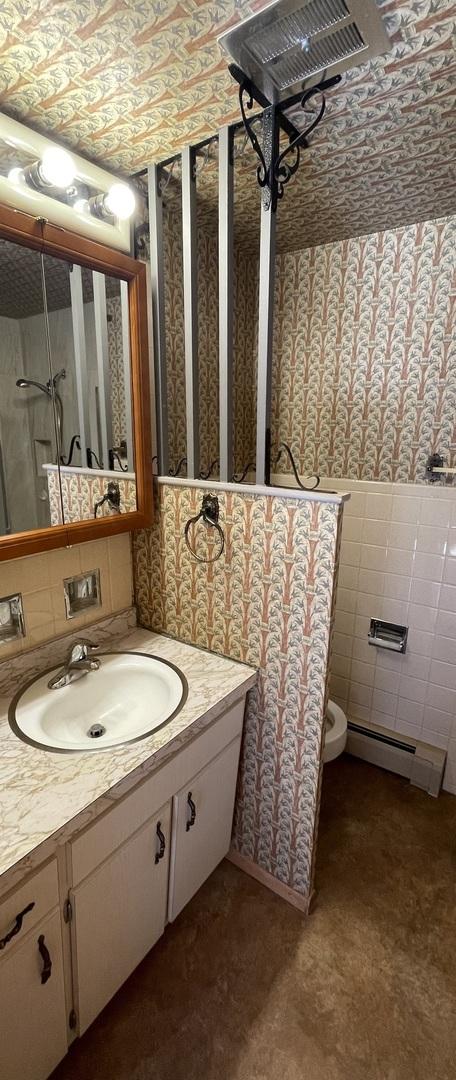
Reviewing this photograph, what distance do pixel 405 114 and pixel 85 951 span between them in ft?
6.98

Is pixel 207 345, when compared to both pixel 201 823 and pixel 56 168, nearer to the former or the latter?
pixel 56 168

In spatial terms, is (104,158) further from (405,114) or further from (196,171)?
(405,114)

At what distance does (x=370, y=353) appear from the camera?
1.97 metres

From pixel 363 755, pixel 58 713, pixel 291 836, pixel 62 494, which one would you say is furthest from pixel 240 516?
pixel 363 755

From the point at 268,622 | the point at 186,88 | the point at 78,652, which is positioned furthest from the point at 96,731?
the point at 186,88

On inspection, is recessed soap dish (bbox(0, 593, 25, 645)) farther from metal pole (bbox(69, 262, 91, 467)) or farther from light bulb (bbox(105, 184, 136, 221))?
light bulb (bbox(105, 184, 136, 221))

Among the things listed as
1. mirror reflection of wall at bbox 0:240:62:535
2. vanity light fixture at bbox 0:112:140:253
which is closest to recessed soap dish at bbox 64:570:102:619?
mirror reflection of wall at bbox 0:240:62:535

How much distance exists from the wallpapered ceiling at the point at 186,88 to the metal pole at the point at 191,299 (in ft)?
0.31

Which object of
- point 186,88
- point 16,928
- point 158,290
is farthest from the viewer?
point 158,290

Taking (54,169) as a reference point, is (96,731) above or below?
below

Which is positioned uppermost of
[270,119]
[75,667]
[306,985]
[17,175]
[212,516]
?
[270,119]

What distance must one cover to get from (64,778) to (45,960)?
333 mm

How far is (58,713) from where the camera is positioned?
1.15 m

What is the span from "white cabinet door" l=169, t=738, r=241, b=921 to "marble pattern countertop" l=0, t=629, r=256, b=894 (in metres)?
0.21
